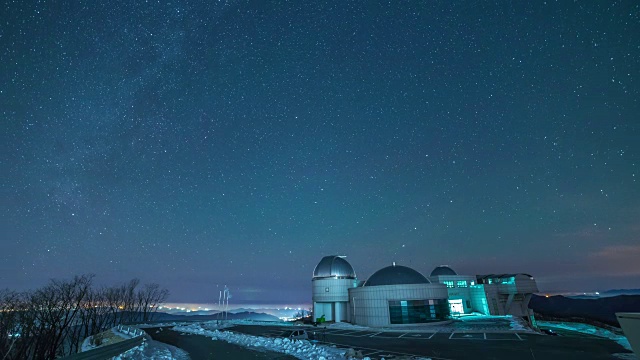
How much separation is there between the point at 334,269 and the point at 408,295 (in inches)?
733

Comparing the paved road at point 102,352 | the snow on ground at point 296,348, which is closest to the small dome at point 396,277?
the snow on ground at point 296,348

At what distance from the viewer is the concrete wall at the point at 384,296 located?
51.3m

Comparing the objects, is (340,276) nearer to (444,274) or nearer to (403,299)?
(403,299)

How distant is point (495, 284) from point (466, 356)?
5543 cm

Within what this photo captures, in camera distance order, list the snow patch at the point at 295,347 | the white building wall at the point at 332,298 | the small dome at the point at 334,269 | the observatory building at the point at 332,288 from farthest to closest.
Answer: the small dome at the point at 334,269 → the observatory building at the point at 332,288 → the white building wall at the point at 332,298 → the snow patch at the point at 295,347

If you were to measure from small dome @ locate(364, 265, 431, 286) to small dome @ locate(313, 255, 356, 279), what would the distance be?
24.2ft

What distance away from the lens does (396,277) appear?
185 ft

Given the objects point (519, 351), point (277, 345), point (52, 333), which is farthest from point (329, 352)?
point (52, 333)

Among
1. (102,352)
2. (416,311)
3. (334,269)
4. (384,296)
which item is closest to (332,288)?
(334,269)

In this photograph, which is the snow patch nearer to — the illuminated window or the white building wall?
the illuminated window

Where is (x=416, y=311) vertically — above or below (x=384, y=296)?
below

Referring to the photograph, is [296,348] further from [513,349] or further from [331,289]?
[331,289]

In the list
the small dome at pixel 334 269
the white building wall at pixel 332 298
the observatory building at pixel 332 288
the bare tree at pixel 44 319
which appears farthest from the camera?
the small dome at pixel 334 269

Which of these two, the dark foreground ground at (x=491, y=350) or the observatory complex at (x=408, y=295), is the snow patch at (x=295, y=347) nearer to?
the dark foreground ground at (x=491, y=350)
